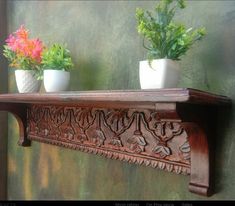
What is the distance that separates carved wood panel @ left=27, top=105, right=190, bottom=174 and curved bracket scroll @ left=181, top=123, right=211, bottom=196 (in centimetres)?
2

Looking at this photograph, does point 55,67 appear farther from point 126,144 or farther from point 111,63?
point 126,144

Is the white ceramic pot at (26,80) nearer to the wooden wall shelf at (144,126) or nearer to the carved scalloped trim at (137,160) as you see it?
the wooden wall shelf at (144,126)

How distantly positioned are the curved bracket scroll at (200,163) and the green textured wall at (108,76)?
5 cm

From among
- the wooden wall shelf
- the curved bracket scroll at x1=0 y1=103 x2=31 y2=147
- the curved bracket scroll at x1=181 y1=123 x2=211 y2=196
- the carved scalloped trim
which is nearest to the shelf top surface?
the wooden wall shelf

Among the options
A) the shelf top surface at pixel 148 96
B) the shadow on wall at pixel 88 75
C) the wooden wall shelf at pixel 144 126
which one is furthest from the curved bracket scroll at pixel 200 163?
the shadow on wall at pixel 88 75

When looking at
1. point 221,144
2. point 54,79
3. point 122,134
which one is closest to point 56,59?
Result: point 54,79

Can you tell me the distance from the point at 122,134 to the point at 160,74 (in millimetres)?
289

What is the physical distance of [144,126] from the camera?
0.81 m

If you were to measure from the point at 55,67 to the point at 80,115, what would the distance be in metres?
0.21

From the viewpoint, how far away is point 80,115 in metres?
1.01

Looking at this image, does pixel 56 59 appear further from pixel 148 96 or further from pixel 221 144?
pixel 221 144

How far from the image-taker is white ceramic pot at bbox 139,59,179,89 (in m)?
0.66

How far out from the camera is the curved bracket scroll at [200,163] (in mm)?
691

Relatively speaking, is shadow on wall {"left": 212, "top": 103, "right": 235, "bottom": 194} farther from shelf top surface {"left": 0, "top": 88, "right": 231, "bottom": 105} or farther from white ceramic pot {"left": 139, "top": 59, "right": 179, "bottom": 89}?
white ceramic pot {"left": 139, "top": 59, "right": 179, "bottom": 89}
